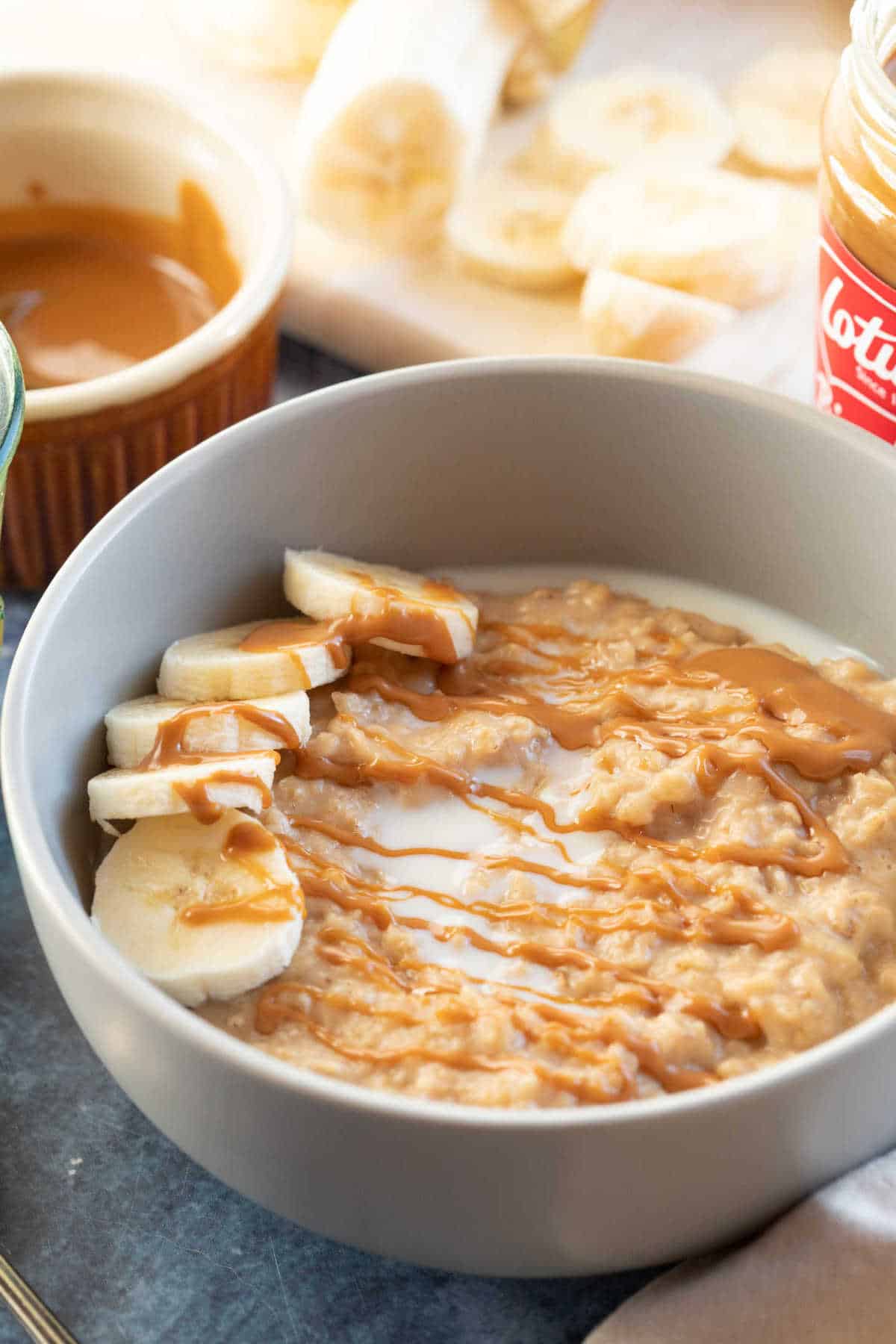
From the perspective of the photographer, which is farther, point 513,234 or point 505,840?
point 513,234

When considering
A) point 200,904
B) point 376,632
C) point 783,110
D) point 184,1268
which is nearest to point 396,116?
point 783,110

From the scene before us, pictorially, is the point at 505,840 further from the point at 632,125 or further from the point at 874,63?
the point at 632,125

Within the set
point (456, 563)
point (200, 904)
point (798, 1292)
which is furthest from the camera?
point (456, 563)

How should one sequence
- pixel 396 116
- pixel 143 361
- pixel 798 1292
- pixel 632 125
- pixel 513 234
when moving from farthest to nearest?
pixel 632 125, pixel 513 234, pixel 396 116, pixel 143 361, pixel 798 1292

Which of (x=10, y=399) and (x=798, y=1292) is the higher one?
(x=10, y=399)

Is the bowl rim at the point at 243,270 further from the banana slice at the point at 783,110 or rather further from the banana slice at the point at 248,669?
the banana slice at the point at 783,110

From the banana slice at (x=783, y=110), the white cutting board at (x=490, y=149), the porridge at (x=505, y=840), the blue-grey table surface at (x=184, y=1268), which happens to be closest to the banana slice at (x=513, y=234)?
the white cutting board at (x=490, y=149)
